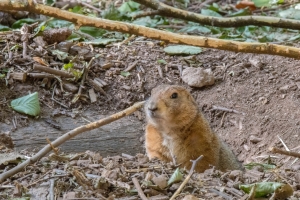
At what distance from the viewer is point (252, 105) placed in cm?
625

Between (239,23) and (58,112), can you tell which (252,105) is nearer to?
(239,23)

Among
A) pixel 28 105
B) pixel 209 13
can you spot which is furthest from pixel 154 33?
pixel 209 13

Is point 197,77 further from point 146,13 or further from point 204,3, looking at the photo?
point 204,3

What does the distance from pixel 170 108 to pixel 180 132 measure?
292mm

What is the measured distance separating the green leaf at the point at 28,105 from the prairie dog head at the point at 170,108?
126 centimetres

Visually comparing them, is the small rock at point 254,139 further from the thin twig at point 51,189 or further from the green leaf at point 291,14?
the thin twig at point 51,189

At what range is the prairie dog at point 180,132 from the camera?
494cm

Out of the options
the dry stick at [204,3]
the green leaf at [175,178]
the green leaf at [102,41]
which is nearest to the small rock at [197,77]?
the green leaf at [102,41]

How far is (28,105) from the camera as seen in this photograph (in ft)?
17.6

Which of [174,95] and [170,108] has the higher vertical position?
[174,95]

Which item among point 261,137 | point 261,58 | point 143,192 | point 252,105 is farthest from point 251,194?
point 261,58

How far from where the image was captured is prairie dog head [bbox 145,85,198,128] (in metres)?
4.84

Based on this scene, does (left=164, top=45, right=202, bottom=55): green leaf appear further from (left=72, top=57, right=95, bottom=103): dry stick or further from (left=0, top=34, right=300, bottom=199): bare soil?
(left=72, top=57, right=95, bottom=103): dry stick

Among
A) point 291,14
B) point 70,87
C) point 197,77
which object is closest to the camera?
point 70,87
